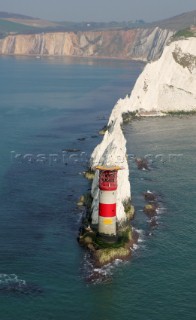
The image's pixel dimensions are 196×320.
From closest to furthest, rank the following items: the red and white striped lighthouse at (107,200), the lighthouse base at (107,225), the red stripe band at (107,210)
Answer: the red and white striped lighthouse at (107,200), the red stripe band at (107,210), the lighthouse base at (107,225)

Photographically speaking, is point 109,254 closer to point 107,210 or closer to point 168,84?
point 107,210

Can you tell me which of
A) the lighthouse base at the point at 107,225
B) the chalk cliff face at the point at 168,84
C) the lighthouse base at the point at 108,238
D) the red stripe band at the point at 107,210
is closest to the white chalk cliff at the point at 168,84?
the chalk cliff face at the point at 168,84

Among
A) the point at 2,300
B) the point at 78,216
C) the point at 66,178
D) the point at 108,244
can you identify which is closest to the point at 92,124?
the point at 66,178

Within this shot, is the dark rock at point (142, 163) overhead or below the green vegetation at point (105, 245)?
overhead

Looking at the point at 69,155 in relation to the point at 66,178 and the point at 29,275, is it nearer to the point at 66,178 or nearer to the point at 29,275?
the point at 66,178

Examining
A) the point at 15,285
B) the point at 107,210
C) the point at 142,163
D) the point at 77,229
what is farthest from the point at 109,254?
the point at 142,163

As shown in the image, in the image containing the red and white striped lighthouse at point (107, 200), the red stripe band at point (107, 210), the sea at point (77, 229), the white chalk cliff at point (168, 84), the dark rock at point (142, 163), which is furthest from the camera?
the white chalk cliff at point (168, 84)

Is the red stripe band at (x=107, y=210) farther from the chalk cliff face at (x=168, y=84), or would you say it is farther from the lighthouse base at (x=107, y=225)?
the chalk cliff face at (x=168, y=84)

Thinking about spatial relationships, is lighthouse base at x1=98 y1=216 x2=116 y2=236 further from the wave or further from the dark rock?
the dark rock
